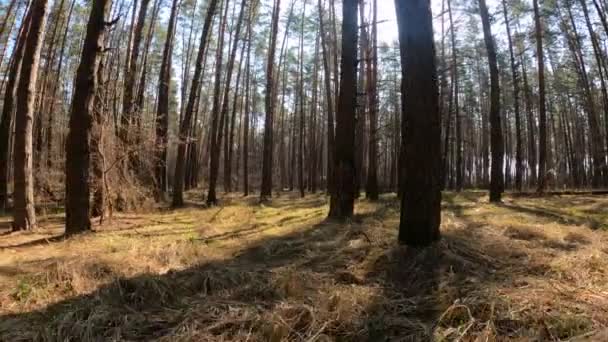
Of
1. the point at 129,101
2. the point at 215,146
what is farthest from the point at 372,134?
the point at 129,101

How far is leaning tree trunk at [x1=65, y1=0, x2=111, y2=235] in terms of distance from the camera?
7066 millimetres

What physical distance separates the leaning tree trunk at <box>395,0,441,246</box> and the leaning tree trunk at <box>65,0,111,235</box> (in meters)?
5.02

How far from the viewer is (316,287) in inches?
155

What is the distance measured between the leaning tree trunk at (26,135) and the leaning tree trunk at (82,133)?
1093mm

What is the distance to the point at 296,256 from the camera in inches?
211

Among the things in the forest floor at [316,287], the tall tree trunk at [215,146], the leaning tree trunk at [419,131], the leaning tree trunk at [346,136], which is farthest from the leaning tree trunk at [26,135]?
the tall tree trunk at [215,146]

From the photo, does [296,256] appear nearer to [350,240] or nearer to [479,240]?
[350,240]

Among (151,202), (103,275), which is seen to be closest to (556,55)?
(151,202)

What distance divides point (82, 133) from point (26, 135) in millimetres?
1398

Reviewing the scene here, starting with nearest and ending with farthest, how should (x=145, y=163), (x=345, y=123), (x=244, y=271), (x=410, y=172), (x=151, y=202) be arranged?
(x=244, y=271) → (x=410, y=172) → (x=345, y=123) → (x=145, y=163) → (x=151, y=202)

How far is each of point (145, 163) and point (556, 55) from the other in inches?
987

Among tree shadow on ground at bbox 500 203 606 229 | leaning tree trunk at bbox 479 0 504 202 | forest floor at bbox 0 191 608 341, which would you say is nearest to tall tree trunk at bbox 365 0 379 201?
leaning tree trunk at bbox 479 0 504 202

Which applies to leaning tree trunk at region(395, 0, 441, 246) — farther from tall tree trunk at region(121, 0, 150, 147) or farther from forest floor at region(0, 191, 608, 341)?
tall tree trunk at region(121, 0, 150, 147)

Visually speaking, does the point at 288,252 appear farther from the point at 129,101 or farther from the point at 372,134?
the point at 129,101
